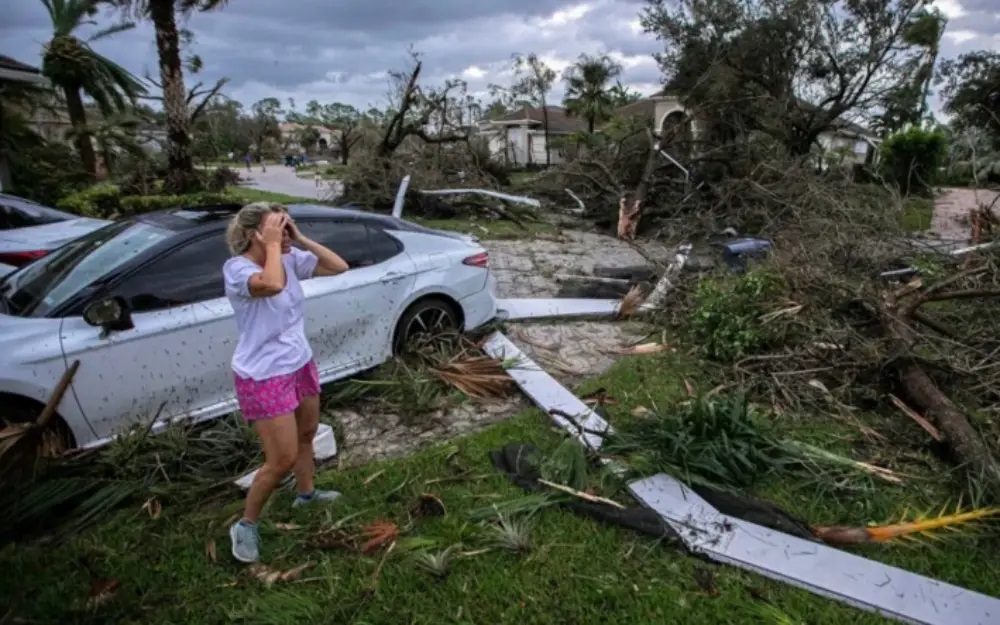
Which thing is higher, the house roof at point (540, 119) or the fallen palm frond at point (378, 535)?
the house roof at point (540, 119)

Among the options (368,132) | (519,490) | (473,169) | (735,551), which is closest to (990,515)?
(735,551)

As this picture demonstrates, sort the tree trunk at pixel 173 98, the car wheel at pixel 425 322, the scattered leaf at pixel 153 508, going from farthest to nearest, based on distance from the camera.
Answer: the tree trunk at pixel 173 98
the car wheel at pixel 425 322
the scattered leaf at pixel 153 508

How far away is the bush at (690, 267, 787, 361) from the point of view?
5375mm

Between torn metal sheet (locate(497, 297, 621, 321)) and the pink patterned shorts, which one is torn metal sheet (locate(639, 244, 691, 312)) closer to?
torn metal sheet (locate(497, 297, 621, 321))

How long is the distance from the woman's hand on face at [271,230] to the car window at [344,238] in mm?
1805

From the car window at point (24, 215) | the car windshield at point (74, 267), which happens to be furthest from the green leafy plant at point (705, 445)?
the car window at point (24, 215)

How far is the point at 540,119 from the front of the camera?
50.3 metres

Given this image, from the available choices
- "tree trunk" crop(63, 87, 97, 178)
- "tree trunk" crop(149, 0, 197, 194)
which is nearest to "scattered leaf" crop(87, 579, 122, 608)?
"tree trunk" crop(149, 0, 197, 194)

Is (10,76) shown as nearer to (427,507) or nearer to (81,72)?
(81,72)

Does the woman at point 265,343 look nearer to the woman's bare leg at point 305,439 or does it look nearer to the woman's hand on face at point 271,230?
the woman's hand on face at point 271,230

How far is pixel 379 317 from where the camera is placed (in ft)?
15.9

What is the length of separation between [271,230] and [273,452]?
100 cm

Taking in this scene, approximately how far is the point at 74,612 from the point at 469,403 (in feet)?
9.02

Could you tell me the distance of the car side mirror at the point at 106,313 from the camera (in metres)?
3.39
